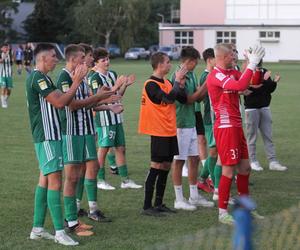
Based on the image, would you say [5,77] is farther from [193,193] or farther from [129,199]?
[193,193]

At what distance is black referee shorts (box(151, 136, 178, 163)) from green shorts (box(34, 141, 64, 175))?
5.24 ft

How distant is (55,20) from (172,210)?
78.6 metres

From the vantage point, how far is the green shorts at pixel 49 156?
6383 mm

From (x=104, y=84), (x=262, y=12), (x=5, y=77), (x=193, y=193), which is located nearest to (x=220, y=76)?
(x=193, y=193)

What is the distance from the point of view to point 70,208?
6.86 meters

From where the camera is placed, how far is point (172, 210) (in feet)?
26.0

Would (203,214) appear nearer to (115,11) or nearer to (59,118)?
(59,118)

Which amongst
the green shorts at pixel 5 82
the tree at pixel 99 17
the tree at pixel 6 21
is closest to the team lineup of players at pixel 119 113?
the green shorts at pixel 5 82

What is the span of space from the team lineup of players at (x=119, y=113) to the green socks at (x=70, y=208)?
0.01m

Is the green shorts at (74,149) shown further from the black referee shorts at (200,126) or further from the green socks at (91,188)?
the black referee shorts at (200,126)

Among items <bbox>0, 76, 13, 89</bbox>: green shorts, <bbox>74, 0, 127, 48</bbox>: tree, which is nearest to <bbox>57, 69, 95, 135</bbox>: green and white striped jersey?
<bbox>0, 76, 13, 89</bbox>: green shorts

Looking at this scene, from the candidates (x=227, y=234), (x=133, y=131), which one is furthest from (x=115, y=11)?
(x=227, y=234)

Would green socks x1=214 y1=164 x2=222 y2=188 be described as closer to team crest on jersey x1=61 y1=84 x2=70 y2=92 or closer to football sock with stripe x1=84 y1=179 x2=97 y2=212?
football sock with stripe x1=84 y1=179 x2=97 y2=212

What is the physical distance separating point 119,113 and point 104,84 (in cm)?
137
